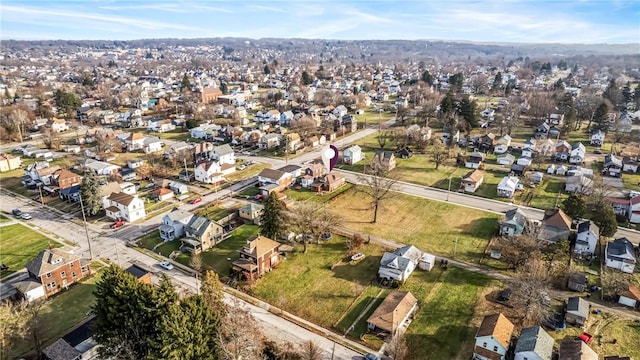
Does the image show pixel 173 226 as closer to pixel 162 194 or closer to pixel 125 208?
pixel 125 208

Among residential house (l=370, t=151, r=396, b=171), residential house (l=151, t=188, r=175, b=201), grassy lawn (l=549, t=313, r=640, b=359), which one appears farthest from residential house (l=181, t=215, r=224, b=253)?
grassy lawn (l=549, t=313, r=640, b=359)

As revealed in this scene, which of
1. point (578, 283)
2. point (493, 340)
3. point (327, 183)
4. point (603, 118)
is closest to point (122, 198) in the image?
point (327, 183)

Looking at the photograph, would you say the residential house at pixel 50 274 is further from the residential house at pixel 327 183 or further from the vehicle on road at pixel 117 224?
the residential house at pixel 327 183

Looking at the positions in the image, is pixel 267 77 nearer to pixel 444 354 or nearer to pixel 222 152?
pixel 222 152

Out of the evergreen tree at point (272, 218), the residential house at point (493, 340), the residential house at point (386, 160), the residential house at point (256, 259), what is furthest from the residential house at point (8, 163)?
the residential house at point (493, 340)

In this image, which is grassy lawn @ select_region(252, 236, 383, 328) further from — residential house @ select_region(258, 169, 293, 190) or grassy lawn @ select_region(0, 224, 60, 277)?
grassy lawn @ select_region(0, 224, 60, 277)
